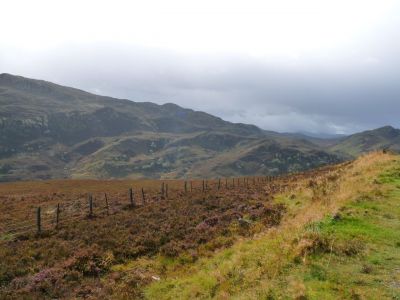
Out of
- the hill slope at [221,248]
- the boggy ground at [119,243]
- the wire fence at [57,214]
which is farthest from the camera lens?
the wire fence at [57,214]

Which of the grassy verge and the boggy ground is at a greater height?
the grassy verge

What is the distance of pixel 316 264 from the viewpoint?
15.2 m

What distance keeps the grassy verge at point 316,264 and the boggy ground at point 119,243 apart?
9.07 feet

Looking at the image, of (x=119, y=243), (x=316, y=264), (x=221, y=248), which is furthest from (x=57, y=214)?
(x=316, y=264)

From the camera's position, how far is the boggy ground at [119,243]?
23.3 m

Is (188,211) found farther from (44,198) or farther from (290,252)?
(44,198)

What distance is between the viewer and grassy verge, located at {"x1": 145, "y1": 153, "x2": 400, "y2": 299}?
44.8 feet

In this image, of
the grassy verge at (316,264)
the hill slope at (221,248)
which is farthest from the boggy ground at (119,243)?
the grassy verge at (316,264)

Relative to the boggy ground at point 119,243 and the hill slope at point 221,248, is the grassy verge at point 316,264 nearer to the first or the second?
the hill slope at point 221,248

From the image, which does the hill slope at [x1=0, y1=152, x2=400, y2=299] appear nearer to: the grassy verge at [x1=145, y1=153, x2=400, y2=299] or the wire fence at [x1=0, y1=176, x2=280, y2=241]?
the grassy verge at [x1=145, y1=153, x2=400, y2=299]

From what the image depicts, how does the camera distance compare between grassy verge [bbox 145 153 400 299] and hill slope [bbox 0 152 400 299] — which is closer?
grassy verge [bbox 145 153 400 299]

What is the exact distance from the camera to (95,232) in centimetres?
3453

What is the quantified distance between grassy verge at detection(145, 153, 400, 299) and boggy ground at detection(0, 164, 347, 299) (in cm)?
276

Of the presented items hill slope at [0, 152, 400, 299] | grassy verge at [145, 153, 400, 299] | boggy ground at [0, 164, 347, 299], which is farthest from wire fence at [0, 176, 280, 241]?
grassy verge at [145, 153, 400, 299]
